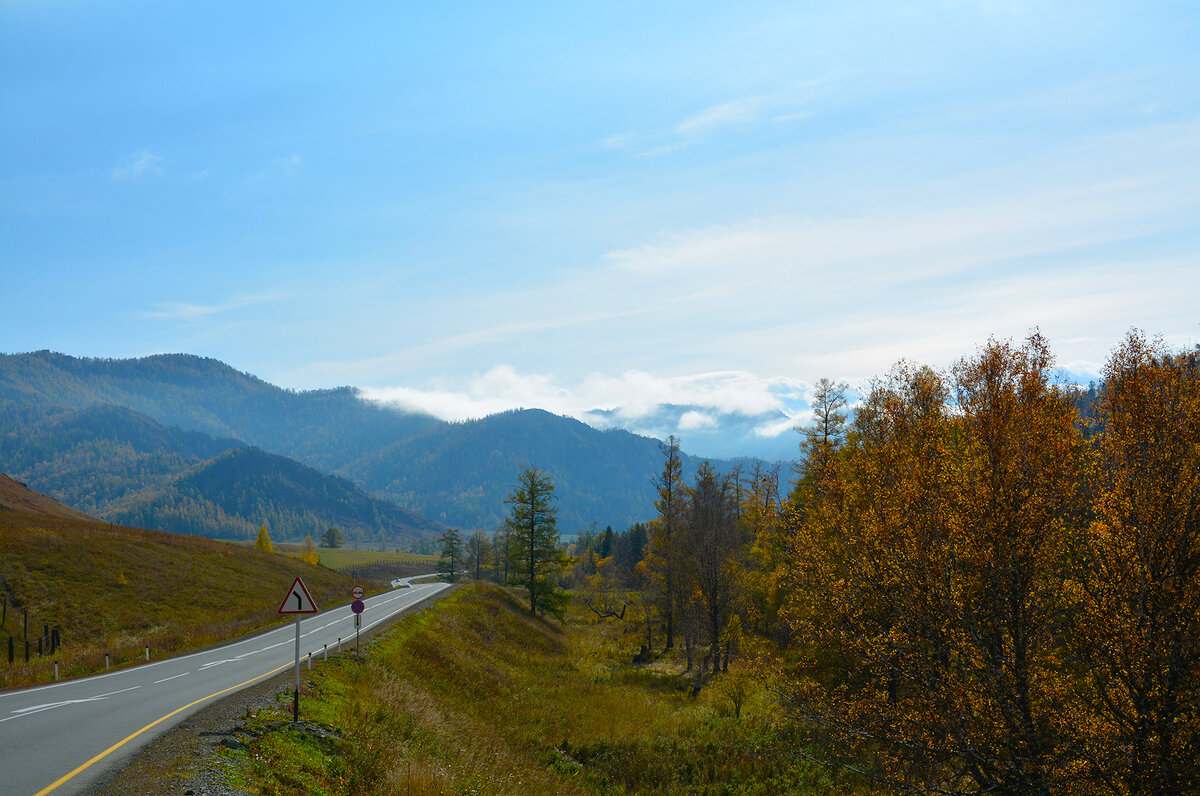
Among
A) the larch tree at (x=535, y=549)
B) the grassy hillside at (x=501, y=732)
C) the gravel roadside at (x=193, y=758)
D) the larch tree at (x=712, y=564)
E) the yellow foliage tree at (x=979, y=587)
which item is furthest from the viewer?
the larch tree at (x=535, y=549)

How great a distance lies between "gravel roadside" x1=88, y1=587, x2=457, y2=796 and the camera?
394 inches

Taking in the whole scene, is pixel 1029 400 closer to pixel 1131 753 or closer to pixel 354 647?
pixel 1131 753

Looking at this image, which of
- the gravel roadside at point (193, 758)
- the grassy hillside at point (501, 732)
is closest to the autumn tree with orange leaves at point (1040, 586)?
the grassy hillside at point (501, 732)

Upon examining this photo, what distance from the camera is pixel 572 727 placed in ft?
85.8

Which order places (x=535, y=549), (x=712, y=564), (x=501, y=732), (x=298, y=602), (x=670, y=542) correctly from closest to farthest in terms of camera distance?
(x=298, y=602) < (x=501, y=732) < (x=712, y=564) < (x=670, y=542) < (x=535, y=549)

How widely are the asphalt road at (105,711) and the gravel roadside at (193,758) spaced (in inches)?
12.8

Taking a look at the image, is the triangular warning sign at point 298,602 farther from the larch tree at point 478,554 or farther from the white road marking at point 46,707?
the larch tree at point 478,554

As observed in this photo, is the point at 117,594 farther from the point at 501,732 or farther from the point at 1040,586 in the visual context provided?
the point at 1040,586

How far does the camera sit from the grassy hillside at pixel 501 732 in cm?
1328

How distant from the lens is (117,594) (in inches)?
1638

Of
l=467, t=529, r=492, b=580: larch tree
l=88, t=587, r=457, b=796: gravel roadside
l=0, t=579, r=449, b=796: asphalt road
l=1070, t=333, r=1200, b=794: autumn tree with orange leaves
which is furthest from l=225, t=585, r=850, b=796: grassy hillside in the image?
l=467, t=529, r=492, b=580: larch tree

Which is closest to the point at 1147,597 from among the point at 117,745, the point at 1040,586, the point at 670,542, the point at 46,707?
the point at 1040,586

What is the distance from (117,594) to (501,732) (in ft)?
111

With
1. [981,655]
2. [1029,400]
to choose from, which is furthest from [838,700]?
[1029,400]
